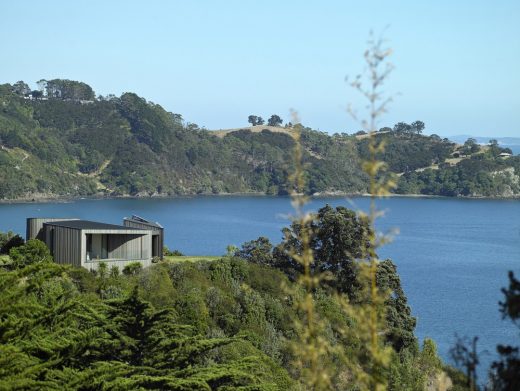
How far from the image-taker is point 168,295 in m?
25.0

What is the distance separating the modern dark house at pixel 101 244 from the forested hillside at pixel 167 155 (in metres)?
106

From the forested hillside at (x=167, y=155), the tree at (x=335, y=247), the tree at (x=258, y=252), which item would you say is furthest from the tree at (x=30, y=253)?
the forested hillside at (x=167, y=155)

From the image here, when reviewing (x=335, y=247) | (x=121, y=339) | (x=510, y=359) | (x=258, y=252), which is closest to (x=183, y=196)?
(x=258, y=252)

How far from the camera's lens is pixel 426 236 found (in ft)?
268

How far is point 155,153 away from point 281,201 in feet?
98.8

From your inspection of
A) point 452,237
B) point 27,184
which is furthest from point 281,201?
point 452,237

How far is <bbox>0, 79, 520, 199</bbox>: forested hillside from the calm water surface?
1052cm

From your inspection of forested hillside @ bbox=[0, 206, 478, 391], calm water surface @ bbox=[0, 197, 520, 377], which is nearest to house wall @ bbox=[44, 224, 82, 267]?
forested hillside @ bbox=[0, 206, 478, 391]

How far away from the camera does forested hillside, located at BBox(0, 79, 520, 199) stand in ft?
466

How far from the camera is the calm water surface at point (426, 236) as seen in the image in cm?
4050

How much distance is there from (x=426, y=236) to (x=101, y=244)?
58284 mm

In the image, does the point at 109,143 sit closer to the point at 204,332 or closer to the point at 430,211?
the point at 430,211

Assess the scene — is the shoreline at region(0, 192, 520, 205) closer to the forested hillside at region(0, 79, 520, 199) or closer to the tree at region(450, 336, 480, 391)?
the forested hillside at region(0, 79, 520, 199)

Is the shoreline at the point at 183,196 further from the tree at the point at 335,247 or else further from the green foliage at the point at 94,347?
the green foliage at the point at 94,347
